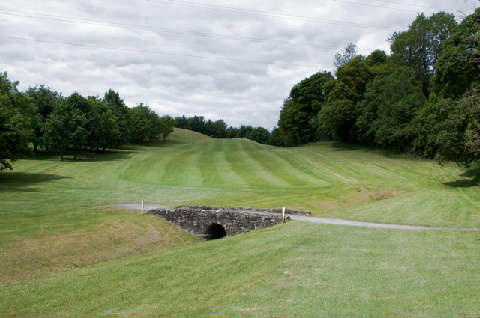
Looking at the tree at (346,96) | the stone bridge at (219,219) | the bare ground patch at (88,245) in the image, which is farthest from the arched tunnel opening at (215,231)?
the tree at (346,96)

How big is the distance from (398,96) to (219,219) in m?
40.5

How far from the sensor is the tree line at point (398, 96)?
36875 millimetres

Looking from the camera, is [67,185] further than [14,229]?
Yes

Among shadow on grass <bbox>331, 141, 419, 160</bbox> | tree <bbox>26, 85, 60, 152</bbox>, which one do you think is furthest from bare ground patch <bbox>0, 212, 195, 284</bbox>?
tree <bbox>26, 85, 60, 152</bbox>

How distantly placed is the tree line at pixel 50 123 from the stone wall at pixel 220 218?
79.0 ft

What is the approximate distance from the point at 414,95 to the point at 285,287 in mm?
50023

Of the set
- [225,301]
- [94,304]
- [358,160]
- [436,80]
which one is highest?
[436,80]

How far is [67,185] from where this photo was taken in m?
38.5

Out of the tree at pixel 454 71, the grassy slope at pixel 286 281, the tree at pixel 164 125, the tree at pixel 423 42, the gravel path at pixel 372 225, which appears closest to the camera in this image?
the grassy slope at pixel 286 281

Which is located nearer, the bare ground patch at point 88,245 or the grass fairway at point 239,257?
the grass fairway at point 239,257

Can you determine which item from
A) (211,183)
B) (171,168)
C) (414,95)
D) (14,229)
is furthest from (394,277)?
(414,95)

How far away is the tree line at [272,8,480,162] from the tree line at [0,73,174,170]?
3691 cm

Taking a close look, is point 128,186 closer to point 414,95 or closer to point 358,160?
point 358,160

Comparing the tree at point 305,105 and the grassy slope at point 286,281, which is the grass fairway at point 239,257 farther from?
the tree at point 305,105
